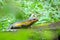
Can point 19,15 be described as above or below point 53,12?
above

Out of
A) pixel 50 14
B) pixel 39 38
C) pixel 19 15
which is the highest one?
pixel 19 15

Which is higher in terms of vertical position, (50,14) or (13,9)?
(13,9)

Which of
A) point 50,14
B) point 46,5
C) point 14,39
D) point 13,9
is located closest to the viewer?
point 14,39

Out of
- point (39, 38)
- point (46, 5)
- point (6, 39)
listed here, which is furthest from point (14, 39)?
point (46, 5)

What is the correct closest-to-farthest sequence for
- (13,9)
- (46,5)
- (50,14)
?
(13,9) < (50,14) < (46,5)

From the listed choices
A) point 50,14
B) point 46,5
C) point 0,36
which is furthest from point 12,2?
point 46,5

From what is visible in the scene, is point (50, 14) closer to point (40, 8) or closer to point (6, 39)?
point (40, 8)

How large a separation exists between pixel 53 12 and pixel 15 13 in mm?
5543

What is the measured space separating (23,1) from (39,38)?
18.0ft

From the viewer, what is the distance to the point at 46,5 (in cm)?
670

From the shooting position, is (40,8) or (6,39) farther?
(40,8)

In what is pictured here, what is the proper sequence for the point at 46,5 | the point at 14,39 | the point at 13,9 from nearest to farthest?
the point at 14,39 → the point at 13,9 → the point at 46,5

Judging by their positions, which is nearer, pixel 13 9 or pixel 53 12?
pixel 13 9

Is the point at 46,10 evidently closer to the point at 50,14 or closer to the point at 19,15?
the point at 50,14
